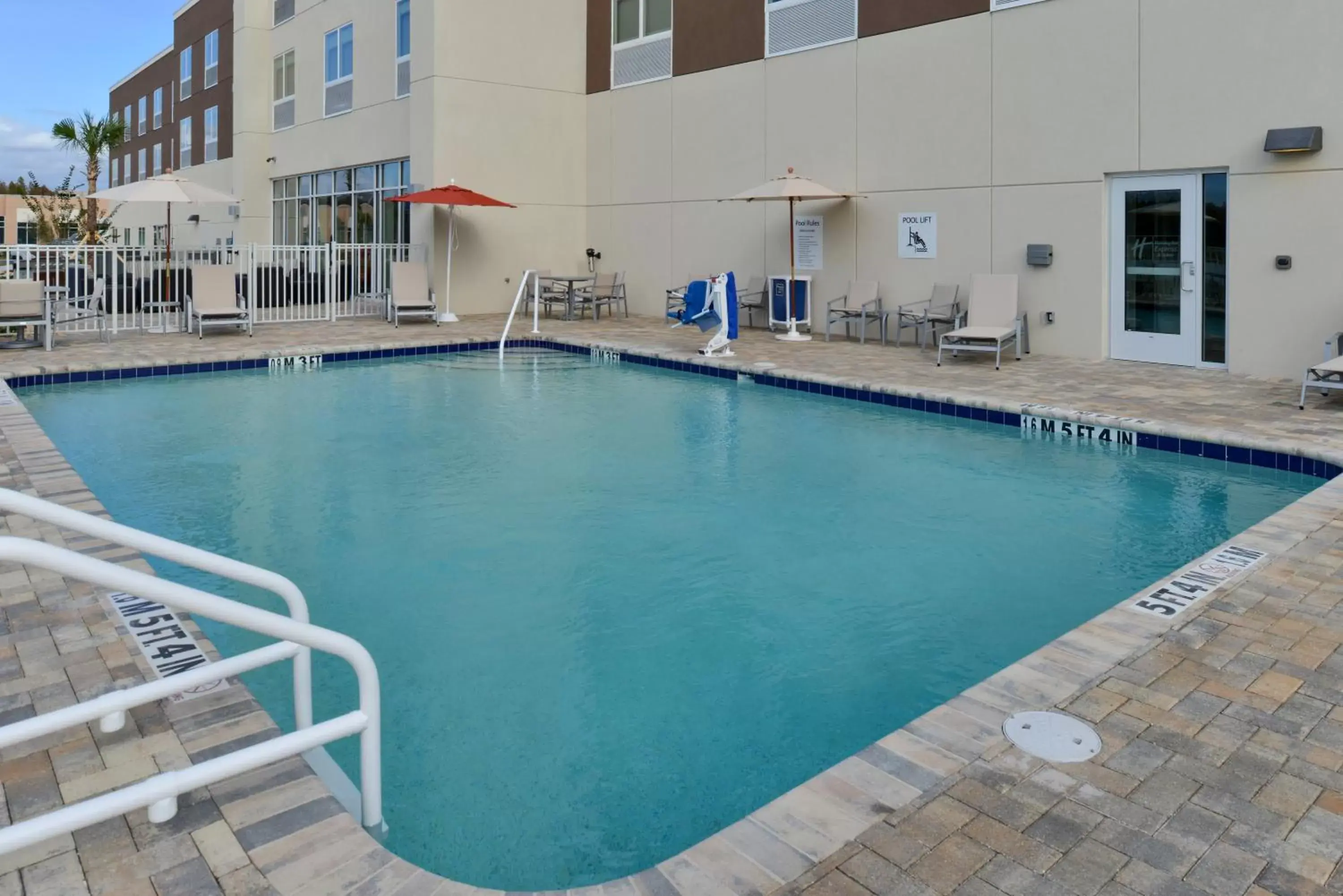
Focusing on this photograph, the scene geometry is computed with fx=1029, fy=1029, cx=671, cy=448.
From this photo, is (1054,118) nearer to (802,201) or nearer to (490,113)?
(802,201)

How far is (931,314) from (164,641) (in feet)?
32.6

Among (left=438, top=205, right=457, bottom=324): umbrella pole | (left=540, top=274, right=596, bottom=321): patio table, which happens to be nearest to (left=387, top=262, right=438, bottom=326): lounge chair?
(left=438, top=205, right=457, bottom=324): umbrella pole

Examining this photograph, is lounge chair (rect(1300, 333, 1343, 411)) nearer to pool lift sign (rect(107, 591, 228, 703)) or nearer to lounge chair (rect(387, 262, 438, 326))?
pool lift sign (rect(107, 591, 228, 703))

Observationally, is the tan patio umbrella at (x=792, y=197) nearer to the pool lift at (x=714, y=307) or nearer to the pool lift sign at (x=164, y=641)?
the pool lift at (x=714, y=307)

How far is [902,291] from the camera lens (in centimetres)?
1272

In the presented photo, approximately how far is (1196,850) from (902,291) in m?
11.1

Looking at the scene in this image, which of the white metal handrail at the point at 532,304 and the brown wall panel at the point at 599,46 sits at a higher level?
the brown wall panel at the point at 599,46

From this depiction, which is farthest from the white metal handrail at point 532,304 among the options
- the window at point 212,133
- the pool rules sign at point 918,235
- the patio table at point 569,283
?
the window at point 212,133

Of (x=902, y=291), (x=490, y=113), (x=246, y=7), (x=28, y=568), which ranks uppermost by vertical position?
(x=246, y=7)

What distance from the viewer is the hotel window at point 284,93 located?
870 inches

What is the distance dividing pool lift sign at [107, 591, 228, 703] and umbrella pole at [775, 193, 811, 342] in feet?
33.6

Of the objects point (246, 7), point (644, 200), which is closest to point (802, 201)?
point (644, 200)

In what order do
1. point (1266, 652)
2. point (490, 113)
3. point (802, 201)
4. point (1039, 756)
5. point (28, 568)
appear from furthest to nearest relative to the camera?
point (490, 113) → point (802, 201) → point (28, 568) → point (1266, 652) → point (1039, 756)

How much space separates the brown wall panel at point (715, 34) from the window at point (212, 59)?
16125mm
